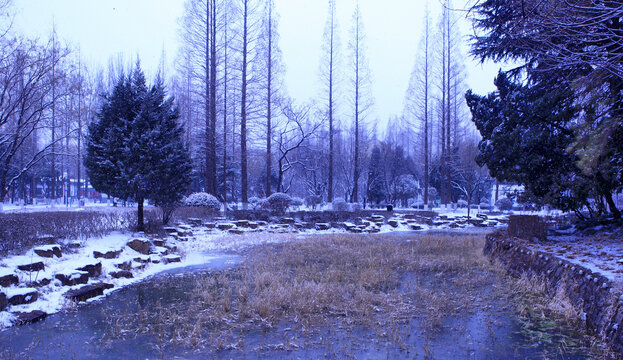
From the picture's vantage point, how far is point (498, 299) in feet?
22.8

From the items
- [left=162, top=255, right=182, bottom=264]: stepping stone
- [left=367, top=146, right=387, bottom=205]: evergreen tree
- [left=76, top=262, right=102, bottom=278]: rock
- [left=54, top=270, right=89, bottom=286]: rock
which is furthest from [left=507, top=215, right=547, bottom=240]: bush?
[left=367, top=146, right=387, bottom=205]: evergreen tree

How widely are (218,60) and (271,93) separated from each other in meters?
3.73

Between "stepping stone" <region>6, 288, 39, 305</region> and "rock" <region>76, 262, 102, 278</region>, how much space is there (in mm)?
1412

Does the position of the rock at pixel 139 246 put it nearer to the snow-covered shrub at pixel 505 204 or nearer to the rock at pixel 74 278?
the rock at pixel 74 278

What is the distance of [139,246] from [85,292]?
3.83 m

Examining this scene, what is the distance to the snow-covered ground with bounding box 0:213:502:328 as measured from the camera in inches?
261

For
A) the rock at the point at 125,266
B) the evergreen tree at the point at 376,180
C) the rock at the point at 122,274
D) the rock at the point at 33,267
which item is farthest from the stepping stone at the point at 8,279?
the evergreen tree at the point at 376,180

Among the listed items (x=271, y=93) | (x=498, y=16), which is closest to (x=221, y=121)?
(x=271, y=93)

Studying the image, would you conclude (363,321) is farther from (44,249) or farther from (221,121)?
(221,121)

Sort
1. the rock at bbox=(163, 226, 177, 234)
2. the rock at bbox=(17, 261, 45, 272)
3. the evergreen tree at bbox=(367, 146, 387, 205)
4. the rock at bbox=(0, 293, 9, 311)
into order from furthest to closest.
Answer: the evergreen tree at bbox=(367, 146, 387, 205)
the rock at bbox=(163, 226, 177, 234)
the rock at bbox=(17, 261, 45, 272)
the rock at bbox=(0, 293, 9, 311)

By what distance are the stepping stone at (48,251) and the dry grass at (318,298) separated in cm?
302

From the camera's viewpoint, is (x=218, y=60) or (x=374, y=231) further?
(x=218, y=60)

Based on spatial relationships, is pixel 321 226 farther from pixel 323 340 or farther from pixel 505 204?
pixel 505 204

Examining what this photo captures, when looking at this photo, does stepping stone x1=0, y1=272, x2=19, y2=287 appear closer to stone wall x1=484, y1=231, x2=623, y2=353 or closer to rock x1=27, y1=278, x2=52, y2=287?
rock x1=27, y1=278, x2=52, y2=287
